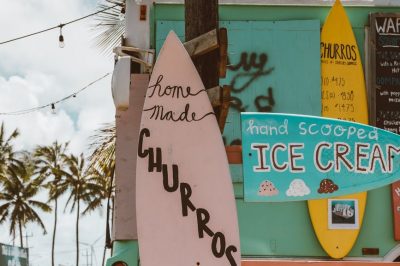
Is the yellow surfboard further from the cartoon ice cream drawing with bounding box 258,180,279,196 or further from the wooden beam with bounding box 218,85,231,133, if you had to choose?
the wooden beam with bounding box 218,85,231,133

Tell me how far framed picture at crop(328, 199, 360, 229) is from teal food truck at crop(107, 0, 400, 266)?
4 cm

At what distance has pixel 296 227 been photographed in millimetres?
8492

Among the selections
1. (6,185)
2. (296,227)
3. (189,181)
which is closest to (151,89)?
(189,181)

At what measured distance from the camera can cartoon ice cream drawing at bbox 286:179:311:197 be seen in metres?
6.31

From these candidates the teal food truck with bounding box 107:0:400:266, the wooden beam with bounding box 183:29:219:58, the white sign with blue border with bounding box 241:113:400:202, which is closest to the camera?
the wooden beam with bounding box 183:29:219:58

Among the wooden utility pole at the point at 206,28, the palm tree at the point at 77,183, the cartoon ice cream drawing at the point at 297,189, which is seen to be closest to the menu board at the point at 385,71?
the cartoon ice cream drawing at the point at 297,189

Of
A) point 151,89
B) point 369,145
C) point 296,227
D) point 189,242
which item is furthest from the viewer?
point 296,227

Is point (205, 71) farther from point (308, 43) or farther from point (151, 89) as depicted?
point (308, 43)

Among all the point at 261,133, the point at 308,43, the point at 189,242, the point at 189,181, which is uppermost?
the point at 308,43

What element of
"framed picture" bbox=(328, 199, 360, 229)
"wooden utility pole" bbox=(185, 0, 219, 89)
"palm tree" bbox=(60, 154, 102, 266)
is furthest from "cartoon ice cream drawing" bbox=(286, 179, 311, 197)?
"palm tree" bbox=(60, 154, 102, 266)

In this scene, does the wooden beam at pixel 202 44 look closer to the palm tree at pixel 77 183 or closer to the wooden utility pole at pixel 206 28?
the wooden utility pole at pixel 206 28

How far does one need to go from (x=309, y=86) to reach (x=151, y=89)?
397cm

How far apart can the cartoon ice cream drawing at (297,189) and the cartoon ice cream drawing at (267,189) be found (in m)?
0.11

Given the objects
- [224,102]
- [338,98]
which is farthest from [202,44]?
[338,98]
